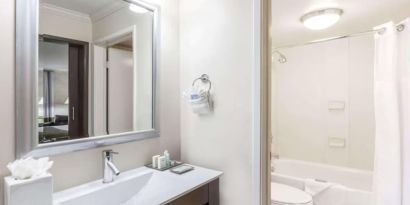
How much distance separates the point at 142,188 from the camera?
1287 millimetres

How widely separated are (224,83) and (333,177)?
6.93ft

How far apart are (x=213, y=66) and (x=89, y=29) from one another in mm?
753

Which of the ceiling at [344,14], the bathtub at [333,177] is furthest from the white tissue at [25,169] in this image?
the bathtub at [333,177]

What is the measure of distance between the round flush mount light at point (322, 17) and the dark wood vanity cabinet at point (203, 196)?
1.68 metres

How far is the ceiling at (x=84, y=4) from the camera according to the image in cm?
111

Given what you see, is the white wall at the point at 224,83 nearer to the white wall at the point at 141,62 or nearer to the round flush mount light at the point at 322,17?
the white wall at the point at 141,62

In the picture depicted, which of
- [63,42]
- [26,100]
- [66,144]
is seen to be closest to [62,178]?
[66,144]

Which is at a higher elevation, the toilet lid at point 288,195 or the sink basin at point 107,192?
the sink basin at point 107,192

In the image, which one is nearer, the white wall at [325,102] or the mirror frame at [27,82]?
the mirror frame at [27,82]

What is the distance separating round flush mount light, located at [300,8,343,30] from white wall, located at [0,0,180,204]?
125 centimetres

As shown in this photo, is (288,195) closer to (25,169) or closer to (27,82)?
(25,169)

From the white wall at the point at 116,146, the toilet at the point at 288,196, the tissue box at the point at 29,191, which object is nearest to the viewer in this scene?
the tissue box at the point at 29,191

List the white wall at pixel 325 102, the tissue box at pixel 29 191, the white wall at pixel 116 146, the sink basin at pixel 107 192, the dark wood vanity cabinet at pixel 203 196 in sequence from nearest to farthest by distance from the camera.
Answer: the tissue box at pixel 29 191 → the white wall at pixel 116 146 → the sink basin at pixel 107 192 → the dark wood vanity cabinet at pixel 203 196 → the white wall at pixel 325 102

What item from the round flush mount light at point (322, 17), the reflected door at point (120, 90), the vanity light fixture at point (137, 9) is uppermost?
the round flush mount light at point (322, 17)
